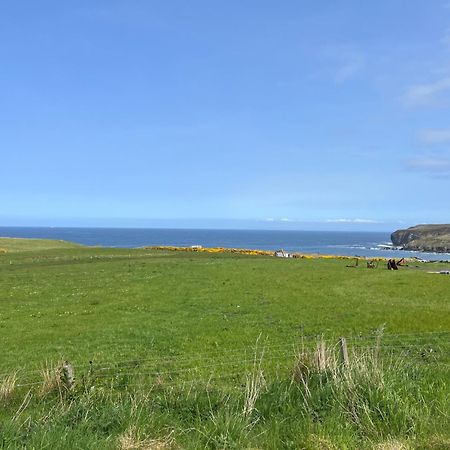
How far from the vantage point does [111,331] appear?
20766mm

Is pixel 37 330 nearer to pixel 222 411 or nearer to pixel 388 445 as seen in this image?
pixel 222 411

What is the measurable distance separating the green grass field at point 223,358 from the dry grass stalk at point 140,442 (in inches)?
1.1

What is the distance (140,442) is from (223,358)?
8.50 meters

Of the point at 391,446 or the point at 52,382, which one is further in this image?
the point at 52,382

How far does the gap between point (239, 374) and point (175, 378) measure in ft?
5.74

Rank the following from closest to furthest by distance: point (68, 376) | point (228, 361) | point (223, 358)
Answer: point (68, 376) → point (228, 361) → point (223, 358)

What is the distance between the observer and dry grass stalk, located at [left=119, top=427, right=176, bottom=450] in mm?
7688

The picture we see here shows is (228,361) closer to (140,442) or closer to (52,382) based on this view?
(52,382)

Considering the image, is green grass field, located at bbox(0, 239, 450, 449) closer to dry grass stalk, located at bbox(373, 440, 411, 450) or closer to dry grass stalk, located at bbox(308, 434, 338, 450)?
dry grass stalk, located at bbox(308, 434, 338, 450)

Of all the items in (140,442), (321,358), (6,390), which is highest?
(321,358)

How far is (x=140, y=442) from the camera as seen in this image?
7.79m

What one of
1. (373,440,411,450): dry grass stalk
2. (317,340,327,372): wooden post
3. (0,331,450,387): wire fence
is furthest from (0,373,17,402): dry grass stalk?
(373,440,411,450): dry grass stalk

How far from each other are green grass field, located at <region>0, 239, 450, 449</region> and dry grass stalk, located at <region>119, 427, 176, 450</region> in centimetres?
3

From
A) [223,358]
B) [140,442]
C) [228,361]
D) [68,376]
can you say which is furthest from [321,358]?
[223,358]
